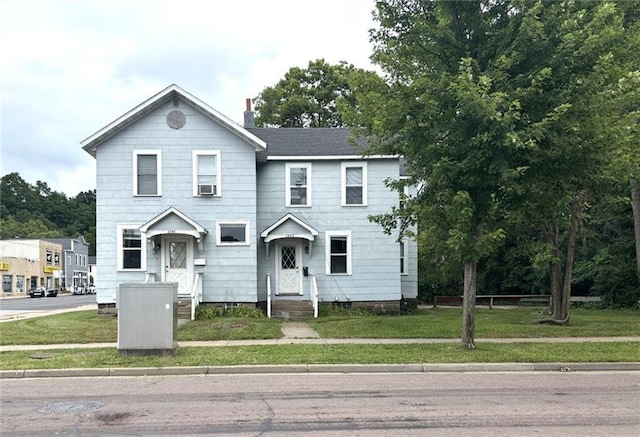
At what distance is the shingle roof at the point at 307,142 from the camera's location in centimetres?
2094

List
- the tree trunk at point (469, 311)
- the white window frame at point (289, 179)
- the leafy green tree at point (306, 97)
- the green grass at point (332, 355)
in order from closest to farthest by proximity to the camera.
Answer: the green grass at point (332, 355) → the tree trunk at point (469, 311) → the white window frame at point (289, 179) → the leafy green tree at point (306, 97)

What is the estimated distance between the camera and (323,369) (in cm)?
1032

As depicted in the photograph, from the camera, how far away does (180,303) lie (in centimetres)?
1895

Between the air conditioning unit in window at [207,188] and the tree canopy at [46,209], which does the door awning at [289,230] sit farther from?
the tree canopy at [46,209]

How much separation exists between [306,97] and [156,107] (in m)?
25.8

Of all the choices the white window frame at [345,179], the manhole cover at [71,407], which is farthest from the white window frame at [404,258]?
the manhole cover at [71,407]

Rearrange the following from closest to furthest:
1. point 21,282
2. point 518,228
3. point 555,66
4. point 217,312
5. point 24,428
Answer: point 24,428 < point 555,66 < point 217,312 < point 518,228 < point 21,282

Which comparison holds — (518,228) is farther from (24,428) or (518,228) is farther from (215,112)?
(24,428)

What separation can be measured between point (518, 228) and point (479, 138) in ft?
35.3

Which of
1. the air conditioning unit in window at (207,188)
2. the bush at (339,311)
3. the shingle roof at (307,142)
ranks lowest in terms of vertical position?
the bush at (339,311)

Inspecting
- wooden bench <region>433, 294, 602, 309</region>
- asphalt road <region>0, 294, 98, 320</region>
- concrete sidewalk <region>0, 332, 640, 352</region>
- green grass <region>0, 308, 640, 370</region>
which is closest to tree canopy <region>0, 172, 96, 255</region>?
asphalt road <region>0, 294, 98, 320</region>

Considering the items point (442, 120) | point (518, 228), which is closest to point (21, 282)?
point (518, 228)

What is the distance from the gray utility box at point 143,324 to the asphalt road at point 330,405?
4.71 feet

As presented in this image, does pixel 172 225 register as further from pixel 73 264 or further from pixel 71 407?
pixel 73 264
